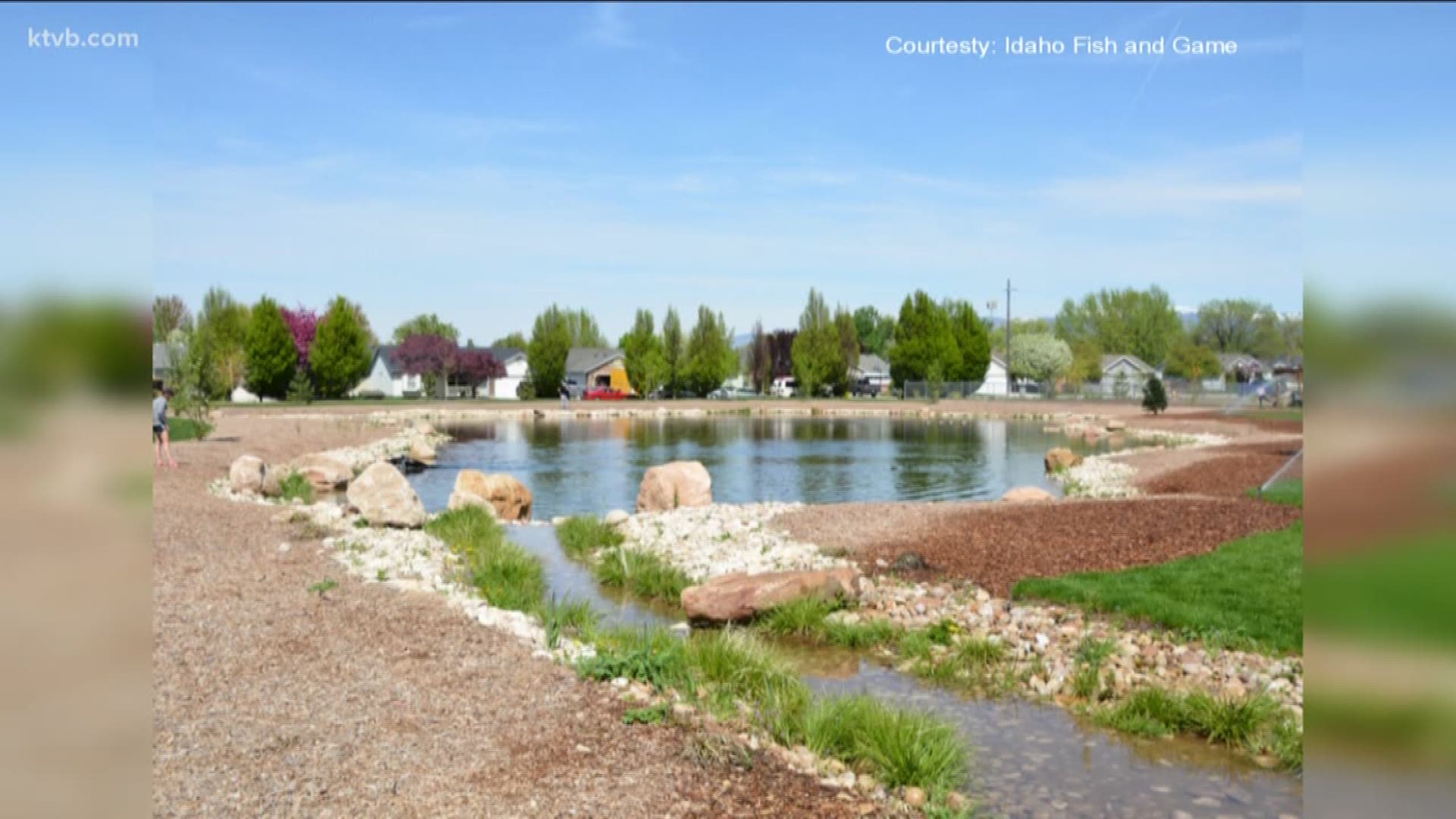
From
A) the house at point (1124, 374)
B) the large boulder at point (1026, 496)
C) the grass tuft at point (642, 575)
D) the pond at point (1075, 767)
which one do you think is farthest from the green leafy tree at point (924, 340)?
the pond at point (1075, 767)

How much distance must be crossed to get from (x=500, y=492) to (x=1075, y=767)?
16010 mm

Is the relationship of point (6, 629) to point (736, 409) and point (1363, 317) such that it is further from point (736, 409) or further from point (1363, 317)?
point (736, 409)

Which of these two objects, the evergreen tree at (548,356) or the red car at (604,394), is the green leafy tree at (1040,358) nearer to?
the red car at (604,394)

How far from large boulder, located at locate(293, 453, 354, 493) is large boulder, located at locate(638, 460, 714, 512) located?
351 inches

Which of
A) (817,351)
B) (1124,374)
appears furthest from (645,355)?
(1124,374)

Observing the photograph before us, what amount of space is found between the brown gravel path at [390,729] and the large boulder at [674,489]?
1032 cm

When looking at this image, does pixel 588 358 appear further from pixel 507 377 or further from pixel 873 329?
pixel 873 329

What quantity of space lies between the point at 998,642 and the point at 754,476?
19.9m

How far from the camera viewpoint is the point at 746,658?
9320 mm

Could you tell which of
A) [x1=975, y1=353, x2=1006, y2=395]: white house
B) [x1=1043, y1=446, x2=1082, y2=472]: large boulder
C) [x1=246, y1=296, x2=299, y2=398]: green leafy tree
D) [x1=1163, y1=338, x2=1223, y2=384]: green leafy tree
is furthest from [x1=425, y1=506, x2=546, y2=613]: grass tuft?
[x1=975, y1=353, x2=1006, y2=395]: white house

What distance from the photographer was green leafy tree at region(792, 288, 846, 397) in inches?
3627

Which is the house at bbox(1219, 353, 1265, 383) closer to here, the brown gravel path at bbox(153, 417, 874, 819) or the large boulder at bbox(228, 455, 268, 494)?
the large boulder at bbox(228, 455, 268, 494)

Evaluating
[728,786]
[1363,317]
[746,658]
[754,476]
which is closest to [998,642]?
[746,658]

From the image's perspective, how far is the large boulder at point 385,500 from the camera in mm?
17984
